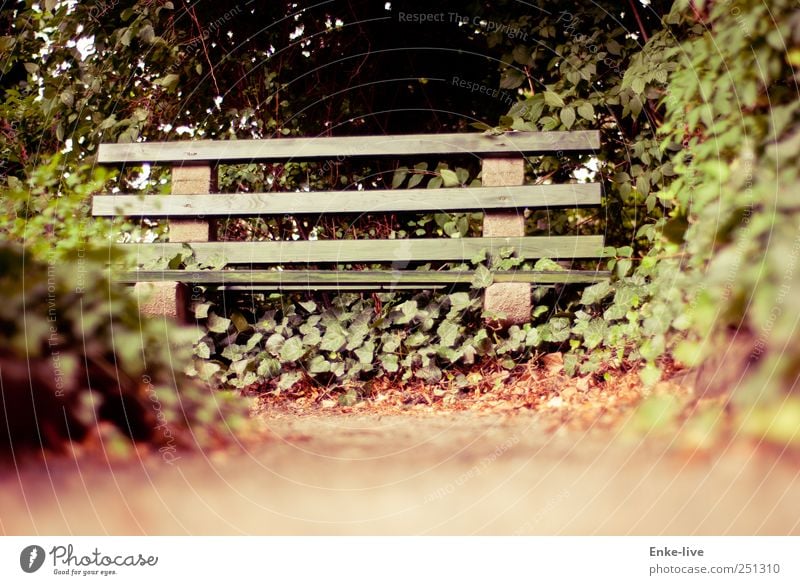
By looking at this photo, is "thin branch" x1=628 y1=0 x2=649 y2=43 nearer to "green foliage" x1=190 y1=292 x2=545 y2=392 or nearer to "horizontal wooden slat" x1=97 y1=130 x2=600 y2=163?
"horizontal wooden slat" x1=97 y1=130 x2=600 y2=163

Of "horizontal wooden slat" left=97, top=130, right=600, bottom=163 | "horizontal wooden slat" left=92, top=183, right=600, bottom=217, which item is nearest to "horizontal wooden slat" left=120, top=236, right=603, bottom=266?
"horizontal wooden slat" left=92, top=183, right=600, bottom=217

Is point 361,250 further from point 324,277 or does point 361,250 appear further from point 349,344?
point 349,344

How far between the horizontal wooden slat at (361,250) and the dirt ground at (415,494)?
144cm

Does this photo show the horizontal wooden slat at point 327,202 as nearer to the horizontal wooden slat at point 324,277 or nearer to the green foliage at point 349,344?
the horizontal wooden slat at point 324,277

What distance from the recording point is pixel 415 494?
153cm

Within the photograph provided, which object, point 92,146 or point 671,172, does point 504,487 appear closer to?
point 671,172

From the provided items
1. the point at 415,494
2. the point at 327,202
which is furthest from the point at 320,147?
the point at 415,494

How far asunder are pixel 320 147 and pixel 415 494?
192cm

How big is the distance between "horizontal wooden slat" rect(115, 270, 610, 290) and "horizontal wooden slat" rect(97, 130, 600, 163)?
54 centimetres
